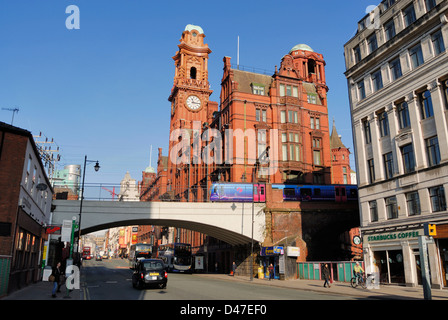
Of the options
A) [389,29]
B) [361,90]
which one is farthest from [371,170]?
[389,29]

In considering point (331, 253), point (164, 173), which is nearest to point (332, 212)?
point (331, 253)

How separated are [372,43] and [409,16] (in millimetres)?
4438

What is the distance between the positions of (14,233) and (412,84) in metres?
29.8

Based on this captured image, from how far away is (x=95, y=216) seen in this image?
39594mm

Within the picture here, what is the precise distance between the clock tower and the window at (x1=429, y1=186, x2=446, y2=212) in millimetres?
53945

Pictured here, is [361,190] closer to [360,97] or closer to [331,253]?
[360,97]

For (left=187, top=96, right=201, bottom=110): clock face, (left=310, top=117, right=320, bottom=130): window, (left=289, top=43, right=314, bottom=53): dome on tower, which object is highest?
(left=289, top=43, right=314, bottom=53): dome on tower

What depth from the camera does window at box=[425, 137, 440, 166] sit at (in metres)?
26.0

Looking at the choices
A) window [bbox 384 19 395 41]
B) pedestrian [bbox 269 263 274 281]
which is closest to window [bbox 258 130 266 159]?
pedestrian [bbox 269 263 274 281]

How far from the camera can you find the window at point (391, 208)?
95.3 ft

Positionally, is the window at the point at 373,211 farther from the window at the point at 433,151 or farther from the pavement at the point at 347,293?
the window at the point at 433,151

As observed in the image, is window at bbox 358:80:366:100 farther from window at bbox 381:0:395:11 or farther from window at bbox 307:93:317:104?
window at bbox 307:93:317:104

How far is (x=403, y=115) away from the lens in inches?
1161

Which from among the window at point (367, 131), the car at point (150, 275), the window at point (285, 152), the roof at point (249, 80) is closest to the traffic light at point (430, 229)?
the car at point (150, 275)
